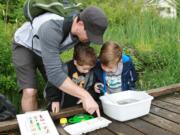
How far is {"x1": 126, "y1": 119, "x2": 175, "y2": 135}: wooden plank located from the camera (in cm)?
284

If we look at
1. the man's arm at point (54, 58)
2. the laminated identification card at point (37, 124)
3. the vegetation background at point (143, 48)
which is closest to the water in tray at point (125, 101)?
the man's arm at point (54, 58)

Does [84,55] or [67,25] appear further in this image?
[84,55]

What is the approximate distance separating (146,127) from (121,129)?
0.21 meters

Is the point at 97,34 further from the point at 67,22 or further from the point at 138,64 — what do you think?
the point at 138,64

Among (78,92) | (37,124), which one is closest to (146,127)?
(78,92)

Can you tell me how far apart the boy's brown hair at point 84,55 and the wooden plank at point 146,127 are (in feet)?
2.13

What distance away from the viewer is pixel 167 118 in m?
3.17

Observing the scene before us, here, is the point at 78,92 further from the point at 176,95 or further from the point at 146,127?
the point at 176,95

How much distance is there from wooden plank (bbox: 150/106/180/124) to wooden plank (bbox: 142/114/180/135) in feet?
0.21

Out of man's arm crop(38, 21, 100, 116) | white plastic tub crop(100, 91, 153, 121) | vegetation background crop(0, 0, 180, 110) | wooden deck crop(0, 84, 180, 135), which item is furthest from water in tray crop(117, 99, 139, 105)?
vegetation background crop(0, 0, 180, 110)

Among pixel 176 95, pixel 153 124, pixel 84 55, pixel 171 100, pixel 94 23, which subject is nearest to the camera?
pixel 94 23

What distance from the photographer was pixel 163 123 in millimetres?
3047

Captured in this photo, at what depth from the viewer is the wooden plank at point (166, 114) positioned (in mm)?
3144

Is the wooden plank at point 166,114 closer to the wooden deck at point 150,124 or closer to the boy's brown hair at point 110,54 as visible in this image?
the wooden deck at point 150,124
